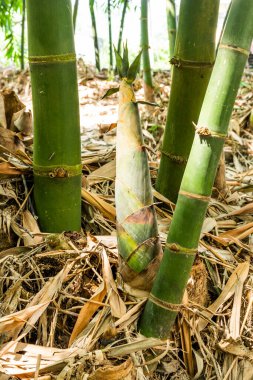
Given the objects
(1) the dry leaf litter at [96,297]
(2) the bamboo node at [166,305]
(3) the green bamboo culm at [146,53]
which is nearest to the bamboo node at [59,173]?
(1) the dry leaf litter at [96,297]

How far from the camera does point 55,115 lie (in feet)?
3.41

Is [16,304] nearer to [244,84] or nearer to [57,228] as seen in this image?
[57,228]

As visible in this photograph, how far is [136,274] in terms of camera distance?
962 mm

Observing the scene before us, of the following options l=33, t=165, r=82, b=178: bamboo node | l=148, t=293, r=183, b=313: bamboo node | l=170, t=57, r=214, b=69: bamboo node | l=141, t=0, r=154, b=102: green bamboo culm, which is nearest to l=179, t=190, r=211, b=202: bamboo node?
l=148, t=293, r=183, b=313: bamboo node

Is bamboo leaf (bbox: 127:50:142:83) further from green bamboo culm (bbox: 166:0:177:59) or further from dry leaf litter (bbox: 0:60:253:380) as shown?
green bamboo culm (bbox: 166:0:177:59)

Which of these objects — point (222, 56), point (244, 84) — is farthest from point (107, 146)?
point (244, 84)

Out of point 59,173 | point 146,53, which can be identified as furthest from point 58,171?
point 146,53

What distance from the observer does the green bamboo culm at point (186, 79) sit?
3.64 feet

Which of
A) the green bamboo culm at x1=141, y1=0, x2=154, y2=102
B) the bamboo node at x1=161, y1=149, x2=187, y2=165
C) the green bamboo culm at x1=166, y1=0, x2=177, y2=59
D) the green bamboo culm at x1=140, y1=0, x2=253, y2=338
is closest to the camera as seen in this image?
the green bamboo culm at x1=140, y1=0, x2=253, y2=338

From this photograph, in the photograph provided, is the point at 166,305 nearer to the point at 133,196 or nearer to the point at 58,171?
the point at 133,196

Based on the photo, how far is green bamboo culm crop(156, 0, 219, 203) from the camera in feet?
3.64

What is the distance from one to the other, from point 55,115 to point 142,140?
0.22 metres

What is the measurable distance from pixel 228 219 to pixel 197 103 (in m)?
0.40

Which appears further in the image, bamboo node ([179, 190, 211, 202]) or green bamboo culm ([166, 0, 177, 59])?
green bamboo culm ([166, 0, 177, 59])
